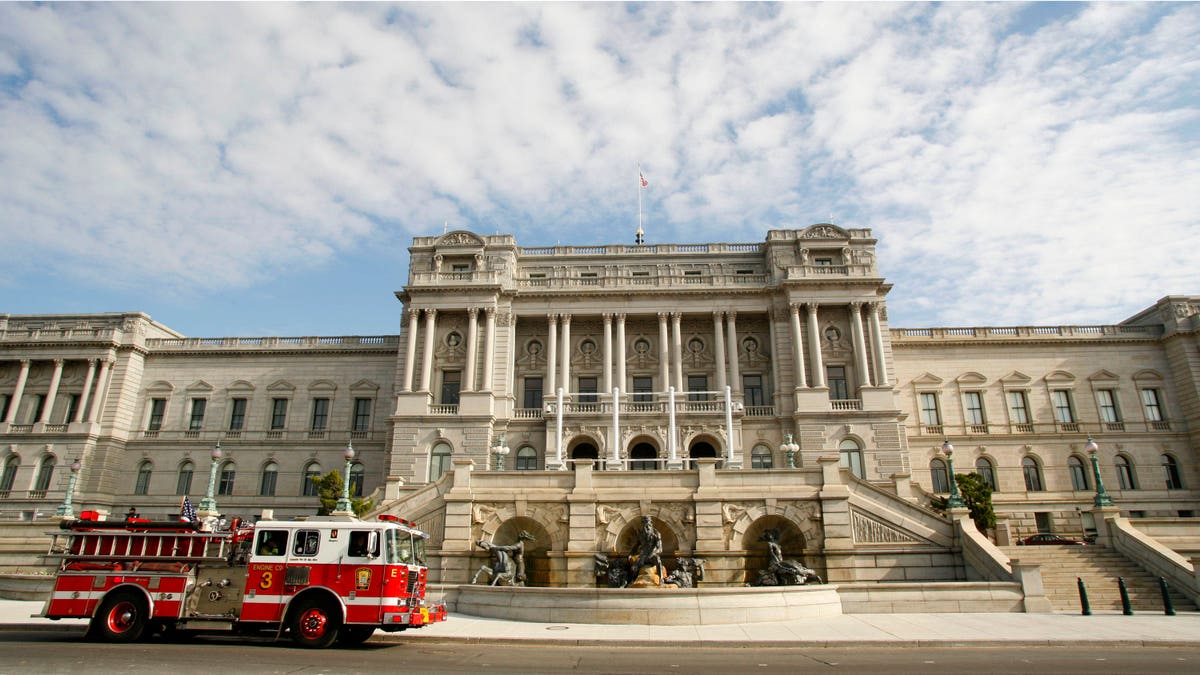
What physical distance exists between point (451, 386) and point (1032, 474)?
3980cm

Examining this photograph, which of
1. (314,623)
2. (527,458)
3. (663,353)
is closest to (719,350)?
(663,353)

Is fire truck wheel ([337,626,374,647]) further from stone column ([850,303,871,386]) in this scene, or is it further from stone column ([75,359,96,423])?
stone column ([75,359,96,423])

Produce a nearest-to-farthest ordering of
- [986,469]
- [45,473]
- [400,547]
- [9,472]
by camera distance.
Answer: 1. [400,547]
2. [986,469]
3. [45,473]
4. [9,472]

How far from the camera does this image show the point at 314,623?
639 inches

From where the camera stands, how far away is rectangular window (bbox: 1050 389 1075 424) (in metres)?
49.3

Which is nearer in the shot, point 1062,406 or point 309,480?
point 1062,406

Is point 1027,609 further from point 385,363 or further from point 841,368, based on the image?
point 385,363

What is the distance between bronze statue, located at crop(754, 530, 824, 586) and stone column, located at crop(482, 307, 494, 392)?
2408cm

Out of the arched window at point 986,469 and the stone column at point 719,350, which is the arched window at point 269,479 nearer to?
the stone column at point 719,350

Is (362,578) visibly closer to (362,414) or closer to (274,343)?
(362,414)

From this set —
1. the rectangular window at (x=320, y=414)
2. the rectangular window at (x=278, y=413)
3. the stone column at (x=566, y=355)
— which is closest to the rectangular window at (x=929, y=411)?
the stone column at (x=566, y=355)

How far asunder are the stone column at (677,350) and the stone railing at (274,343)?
816 inches

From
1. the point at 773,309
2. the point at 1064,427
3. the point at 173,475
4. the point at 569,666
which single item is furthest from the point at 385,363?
the point at 1064,427

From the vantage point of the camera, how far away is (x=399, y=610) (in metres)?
16.4
